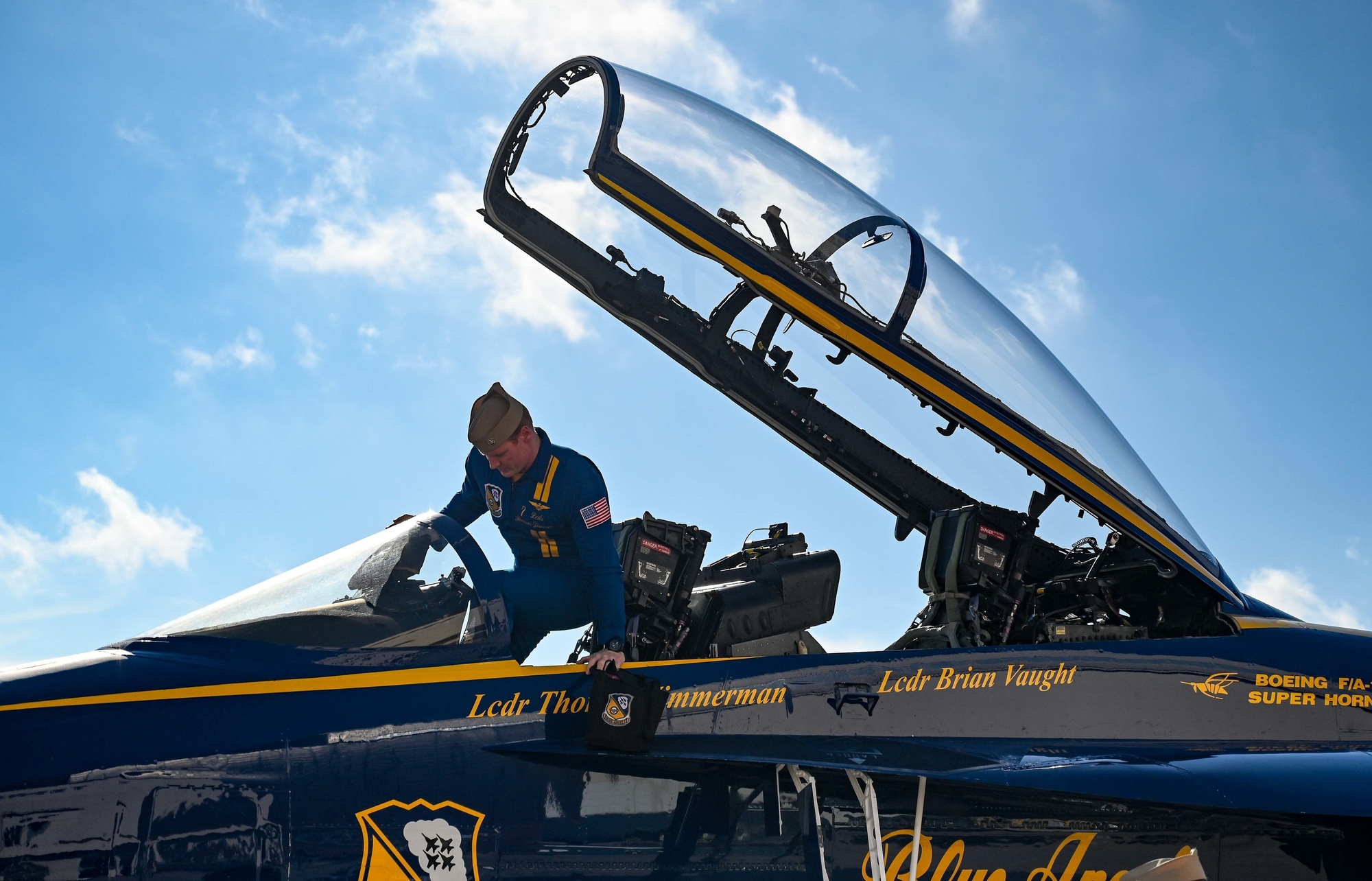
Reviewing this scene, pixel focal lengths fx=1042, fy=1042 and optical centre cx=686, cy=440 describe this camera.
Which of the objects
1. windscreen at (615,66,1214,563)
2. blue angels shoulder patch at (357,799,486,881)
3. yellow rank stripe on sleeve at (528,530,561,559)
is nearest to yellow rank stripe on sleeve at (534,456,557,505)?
yellow rank stripe on sleeve at (528,530,561,559)

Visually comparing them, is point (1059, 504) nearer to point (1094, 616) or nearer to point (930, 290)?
point (1094, 616)

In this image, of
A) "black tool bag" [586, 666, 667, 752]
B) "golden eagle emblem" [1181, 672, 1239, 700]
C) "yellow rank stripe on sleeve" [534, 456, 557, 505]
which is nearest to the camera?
"black tool bag" [586, 666, 667, 752]

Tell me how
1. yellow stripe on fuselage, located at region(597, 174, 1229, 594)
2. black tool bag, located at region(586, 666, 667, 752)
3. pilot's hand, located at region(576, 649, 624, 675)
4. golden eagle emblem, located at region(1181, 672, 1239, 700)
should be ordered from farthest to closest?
yellow stripe on fuselage, located at region(597, 174, 1229, 594) < golden eagle emblem, located at region(1181, 672, 1239, 700) < pilot's hand, located at region(576, 649, 624, 675) < black tool bag, located at region(586, 666, 667, 752)

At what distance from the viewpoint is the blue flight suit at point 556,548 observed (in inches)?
168

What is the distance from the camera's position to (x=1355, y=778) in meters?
4.30

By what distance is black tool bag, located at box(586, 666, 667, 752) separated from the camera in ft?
12.1

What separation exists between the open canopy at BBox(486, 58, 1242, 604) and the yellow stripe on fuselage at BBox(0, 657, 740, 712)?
2081mm

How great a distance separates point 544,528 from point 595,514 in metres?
0.29

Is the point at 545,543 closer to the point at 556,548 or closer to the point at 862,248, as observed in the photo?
the point at 556,548

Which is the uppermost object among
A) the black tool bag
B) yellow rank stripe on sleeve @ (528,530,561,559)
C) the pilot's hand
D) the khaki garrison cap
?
the khaki garrison cap

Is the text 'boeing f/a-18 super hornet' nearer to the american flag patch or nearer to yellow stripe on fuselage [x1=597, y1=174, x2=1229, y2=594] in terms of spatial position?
yellow stripe on fuselage [x1=597, y1=174, x2=1229, y2=594]

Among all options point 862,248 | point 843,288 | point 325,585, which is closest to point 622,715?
point 325,585

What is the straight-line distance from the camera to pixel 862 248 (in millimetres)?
5492

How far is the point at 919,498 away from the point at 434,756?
326 cm
